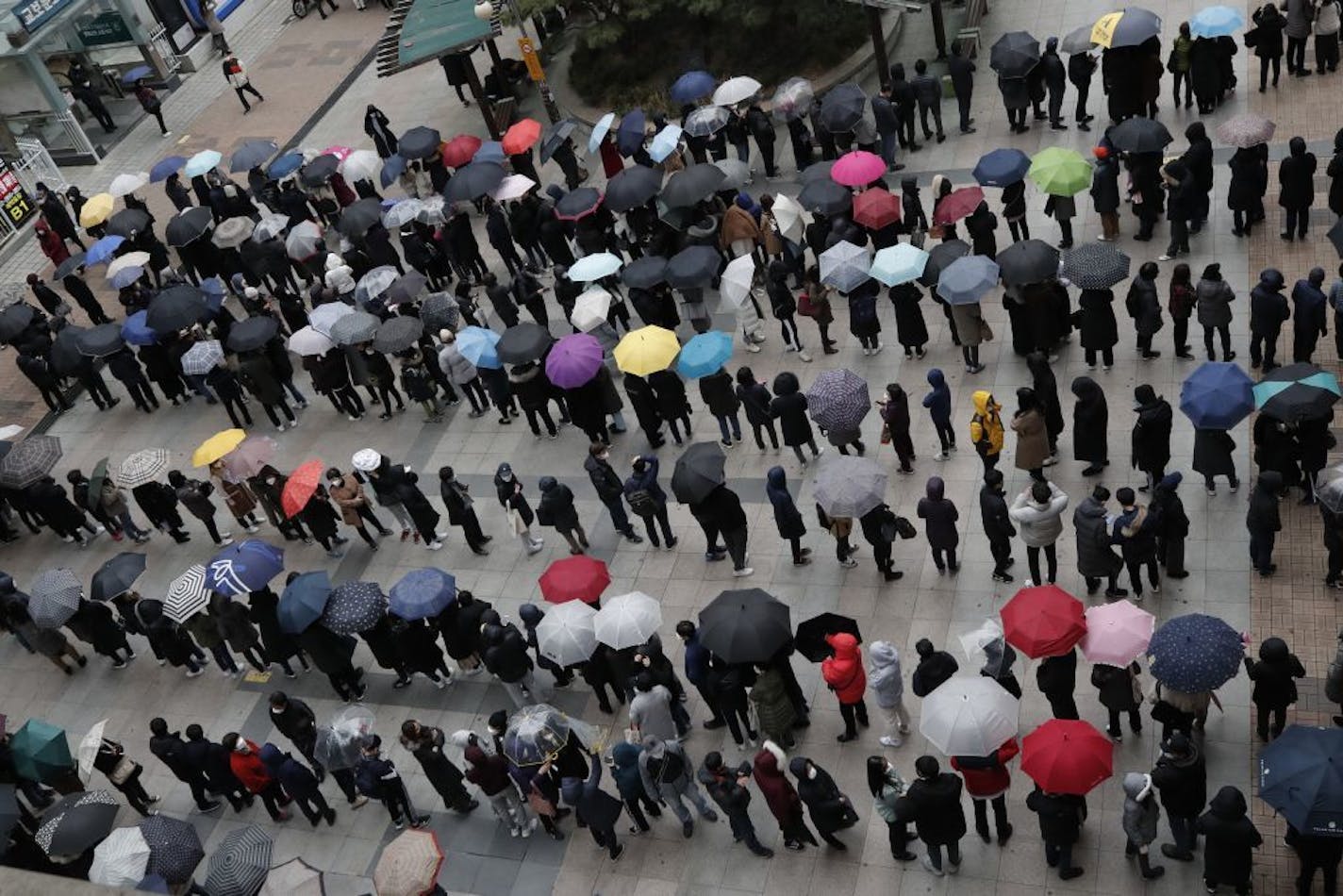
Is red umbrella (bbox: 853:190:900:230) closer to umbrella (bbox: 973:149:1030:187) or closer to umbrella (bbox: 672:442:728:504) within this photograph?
umbrella (bbox: 973:149:1030:187)

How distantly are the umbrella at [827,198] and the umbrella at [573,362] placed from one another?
3836 millimetres

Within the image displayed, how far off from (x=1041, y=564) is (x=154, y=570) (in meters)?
11.7

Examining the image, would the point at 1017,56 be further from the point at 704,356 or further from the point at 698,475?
the point at 698,475

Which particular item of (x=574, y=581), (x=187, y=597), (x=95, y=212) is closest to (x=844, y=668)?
(x=574, y=581)

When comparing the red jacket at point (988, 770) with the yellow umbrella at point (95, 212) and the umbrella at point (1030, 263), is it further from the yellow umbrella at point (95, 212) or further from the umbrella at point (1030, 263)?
the yellow umbrella at point (95, 212)

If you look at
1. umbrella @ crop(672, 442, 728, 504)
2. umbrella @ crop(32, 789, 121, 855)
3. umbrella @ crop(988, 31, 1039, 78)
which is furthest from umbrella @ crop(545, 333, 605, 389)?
umbrella @ crop(988, 31, 1039, 78)

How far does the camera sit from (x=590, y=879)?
39.8ft

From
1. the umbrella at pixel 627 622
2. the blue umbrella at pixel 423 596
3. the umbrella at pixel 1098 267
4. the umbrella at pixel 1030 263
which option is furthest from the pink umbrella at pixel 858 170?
the blue umbrella at pixel 423 596

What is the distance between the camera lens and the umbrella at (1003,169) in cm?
1736

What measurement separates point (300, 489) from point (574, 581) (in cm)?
416

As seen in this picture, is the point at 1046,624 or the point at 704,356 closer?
the point at 1046,624

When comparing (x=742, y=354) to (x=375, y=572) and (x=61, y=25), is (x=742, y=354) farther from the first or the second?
(x=61, y=25)

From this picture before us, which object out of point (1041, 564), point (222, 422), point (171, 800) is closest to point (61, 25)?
point (222, 422)

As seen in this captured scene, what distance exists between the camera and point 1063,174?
663 inches
